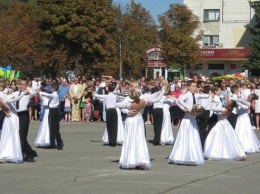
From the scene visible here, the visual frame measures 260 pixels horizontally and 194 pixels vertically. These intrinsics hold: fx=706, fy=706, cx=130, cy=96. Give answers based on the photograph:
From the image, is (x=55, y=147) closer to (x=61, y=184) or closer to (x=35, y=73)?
(x=61, y=184)

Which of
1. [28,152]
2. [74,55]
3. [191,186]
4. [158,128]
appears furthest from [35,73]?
[191,186]

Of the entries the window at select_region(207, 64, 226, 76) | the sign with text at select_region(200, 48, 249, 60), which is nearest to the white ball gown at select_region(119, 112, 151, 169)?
the sign with text at select_region(200, 48, 249, 60)

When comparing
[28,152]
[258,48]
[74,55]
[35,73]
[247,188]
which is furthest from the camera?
[35,73]

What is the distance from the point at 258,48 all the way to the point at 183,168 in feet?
142

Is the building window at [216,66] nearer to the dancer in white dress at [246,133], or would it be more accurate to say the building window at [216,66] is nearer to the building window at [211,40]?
the building window at [211,40]

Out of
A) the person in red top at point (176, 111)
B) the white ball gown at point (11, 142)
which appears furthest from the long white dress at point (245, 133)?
the person in red top at point (176, 111)

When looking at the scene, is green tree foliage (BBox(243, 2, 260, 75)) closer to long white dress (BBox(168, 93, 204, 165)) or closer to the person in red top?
the person in red top

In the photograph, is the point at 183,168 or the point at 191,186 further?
the point at 183,168

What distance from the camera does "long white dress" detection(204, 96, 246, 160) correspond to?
17344 mm

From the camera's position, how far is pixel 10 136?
52.7ft

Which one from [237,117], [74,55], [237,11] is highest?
[237,11]

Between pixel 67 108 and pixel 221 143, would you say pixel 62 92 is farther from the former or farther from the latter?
pixel 221 143

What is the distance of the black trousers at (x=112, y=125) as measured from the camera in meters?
20.9

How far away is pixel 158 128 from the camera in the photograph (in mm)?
21734
